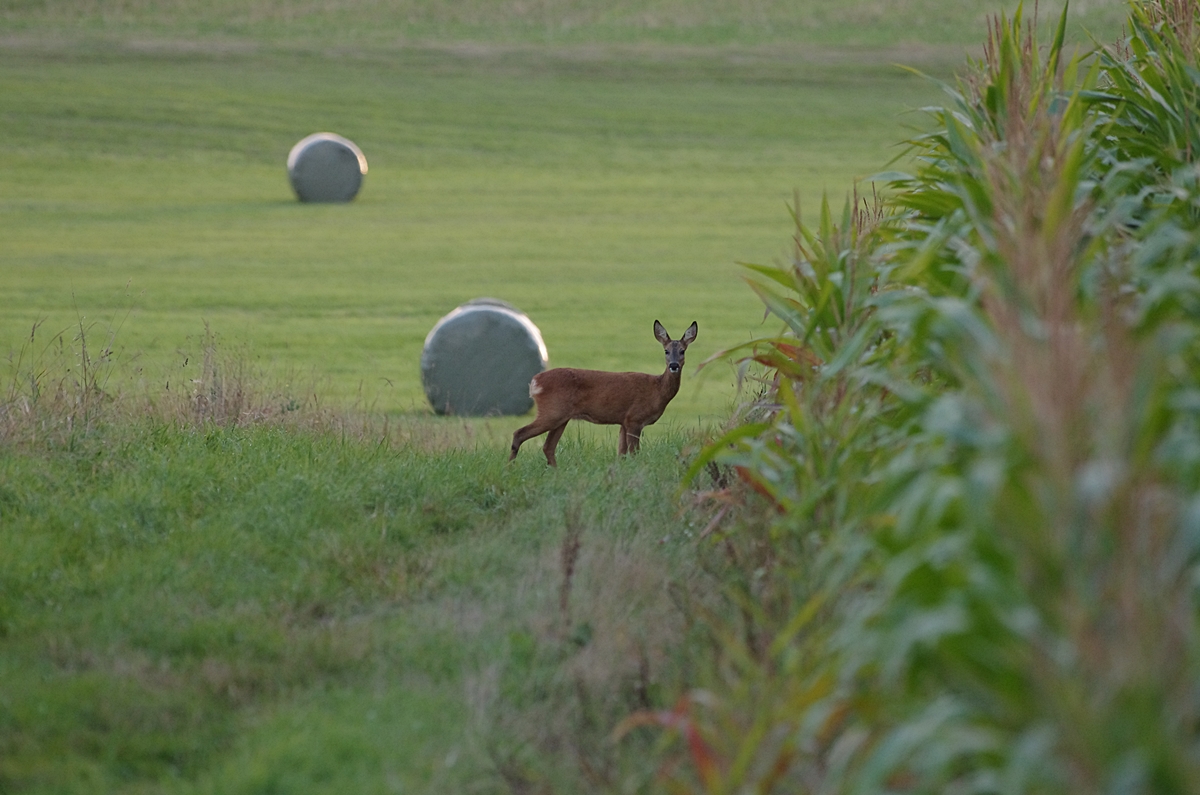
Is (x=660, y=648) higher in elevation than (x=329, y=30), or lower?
lower

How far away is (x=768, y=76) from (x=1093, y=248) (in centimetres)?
4253

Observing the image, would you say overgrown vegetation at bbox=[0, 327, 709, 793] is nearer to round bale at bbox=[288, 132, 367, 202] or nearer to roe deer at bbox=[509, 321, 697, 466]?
roe deer at bbox=[509, 321, 697, 466]

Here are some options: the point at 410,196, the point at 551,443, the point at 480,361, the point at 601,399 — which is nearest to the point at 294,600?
the point at 551,443

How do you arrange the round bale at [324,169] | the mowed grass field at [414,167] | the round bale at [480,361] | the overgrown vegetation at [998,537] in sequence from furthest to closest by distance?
the round bale at [324,169] < the mowed grass field at [414,167] < the round bale at [480,361] < the overgrown vegetation at [998,537]

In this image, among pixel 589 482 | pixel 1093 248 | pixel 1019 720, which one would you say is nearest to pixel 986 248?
pixel 1093 248

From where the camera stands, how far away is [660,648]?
5141 mm

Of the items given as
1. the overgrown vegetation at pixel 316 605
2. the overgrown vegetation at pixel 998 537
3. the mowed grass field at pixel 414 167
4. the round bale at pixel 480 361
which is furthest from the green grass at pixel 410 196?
the overgrown vegetation at pixel 998 537

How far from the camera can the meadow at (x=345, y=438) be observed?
475cm

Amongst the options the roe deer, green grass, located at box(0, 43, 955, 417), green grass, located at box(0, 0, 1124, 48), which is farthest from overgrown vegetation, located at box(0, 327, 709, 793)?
green grass, located at box(0, 0, 1124, 48)

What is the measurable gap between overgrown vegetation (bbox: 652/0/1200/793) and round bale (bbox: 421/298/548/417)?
20.3ft

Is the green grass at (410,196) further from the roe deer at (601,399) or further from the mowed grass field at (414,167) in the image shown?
the roe deer at (601,399)

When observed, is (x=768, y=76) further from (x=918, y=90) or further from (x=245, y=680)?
(x=245, y=680)

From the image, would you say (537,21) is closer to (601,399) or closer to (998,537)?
(601,399)

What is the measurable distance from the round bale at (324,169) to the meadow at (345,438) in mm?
530
